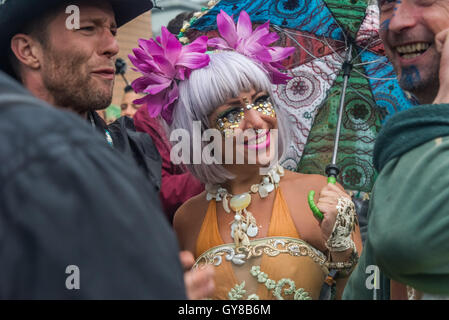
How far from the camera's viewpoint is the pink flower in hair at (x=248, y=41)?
231 cm

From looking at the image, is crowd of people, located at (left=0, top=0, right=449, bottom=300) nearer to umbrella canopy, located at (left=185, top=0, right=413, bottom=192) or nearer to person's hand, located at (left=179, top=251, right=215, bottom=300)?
person's hand, located at (left=179, top=251, right=215, bottom=300)

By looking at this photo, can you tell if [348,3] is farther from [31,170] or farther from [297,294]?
[31,170]

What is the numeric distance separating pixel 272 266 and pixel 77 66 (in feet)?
3.96

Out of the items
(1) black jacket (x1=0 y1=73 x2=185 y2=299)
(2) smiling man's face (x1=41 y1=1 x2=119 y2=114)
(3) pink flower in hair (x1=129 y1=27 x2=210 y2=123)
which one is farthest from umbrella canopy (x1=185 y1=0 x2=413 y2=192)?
(1) black jacket (x1=0 y1=73 x2=185 y2=299)

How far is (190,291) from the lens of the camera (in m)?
0.99

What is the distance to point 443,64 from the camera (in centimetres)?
140

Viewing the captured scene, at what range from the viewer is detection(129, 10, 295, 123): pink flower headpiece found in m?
2.27

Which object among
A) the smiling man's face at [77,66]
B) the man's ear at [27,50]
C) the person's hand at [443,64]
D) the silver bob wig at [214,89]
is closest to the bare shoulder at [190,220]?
the silver bob wig at [214,89]

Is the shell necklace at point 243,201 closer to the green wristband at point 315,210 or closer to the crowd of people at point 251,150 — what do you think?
the crowd of people at point 251,150

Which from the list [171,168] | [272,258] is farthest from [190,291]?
[171,168]

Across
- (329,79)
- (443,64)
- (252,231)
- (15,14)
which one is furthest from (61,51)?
(443,64)

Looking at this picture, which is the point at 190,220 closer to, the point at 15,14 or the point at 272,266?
the point at 272,266

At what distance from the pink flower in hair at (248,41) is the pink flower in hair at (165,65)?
0.33 ft

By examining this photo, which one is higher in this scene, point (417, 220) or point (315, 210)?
point (417, 220)
